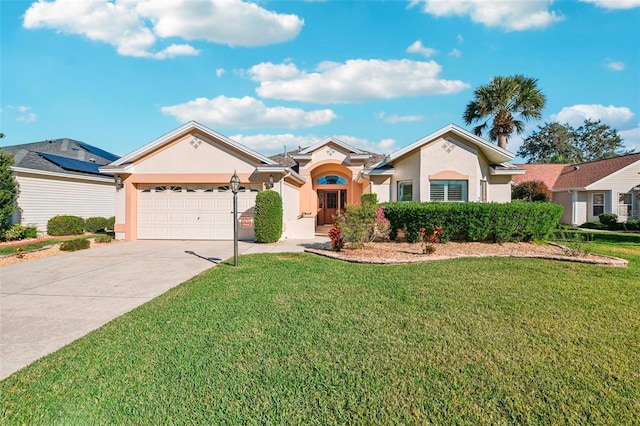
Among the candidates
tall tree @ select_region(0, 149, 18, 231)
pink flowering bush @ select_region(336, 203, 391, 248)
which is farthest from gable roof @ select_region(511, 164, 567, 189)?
tall tree @ select_region(0, 149, 18, 231)

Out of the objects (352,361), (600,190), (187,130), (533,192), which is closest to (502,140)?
(533,192)

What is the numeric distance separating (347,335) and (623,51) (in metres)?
21.1

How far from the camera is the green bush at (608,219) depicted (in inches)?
797

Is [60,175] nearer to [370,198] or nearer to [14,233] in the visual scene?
[14,233]

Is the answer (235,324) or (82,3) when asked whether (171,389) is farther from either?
(82,3)

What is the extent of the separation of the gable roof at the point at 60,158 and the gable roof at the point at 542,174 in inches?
1196

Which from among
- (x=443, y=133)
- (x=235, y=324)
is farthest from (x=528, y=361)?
(x=443, y=133)

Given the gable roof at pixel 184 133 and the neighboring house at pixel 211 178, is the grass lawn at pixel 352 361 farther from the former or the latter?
the gable roof at pixel 184 133

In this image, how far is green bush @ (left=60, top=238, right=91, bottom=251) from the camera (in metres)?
11.1

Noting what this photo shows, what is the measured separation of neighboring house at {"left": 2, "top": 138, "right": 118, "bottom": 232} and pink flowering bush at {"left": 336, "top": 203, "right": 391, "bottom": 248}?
49.4 feet

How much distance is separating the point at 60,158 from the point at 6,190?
230 inches

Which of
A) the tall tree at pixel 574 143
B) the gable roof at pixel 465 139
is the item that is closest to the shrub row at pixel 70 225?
the gable roof at pixel 465 139

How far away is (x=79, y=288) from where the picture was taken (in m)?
6.54

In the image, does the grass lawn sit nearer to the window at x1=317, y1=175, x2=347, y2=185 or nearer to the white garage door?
the white garage door
